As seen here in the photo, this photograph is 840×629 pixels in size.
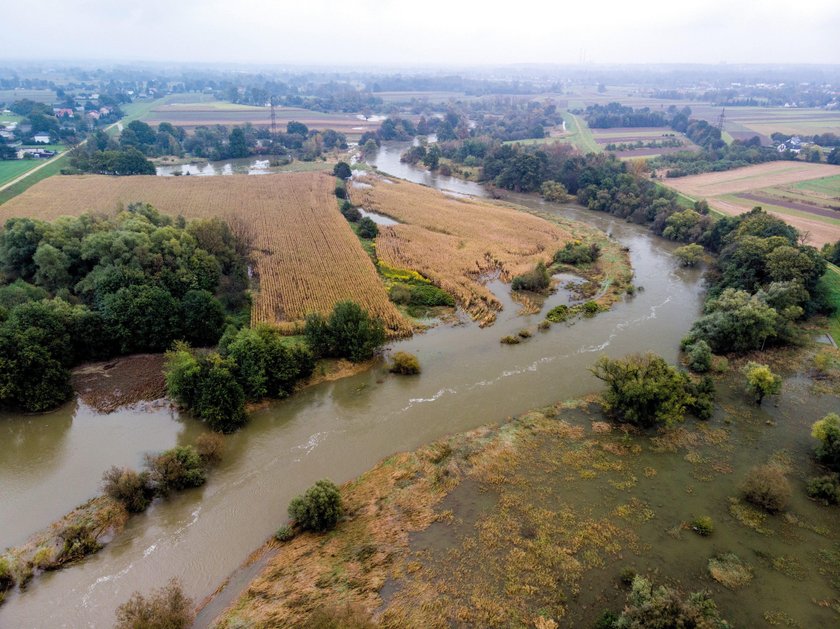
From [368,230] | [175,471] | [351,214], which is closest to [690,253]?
[368,230]

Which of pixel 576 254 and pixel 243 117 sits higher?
pixel 243 117

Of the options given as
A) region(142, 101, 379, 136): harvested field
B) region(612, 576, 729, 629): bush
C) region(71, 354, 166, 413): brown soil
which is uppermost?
region(142, 101, 379, 136): harvested field

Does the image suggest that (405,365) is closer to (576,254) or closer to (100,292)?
(100,292)

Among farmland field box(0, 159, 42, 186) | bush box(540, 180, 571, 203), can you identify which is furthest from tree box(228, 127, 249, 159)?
bush box(540, 180, 571, 203)

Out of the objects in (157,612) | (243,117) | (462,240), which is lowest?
(157,612)

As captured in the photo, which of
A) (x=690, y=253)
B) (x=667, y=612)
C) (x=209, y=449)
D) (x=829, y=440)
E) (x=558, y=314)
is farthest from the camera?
(x=690, y=253)

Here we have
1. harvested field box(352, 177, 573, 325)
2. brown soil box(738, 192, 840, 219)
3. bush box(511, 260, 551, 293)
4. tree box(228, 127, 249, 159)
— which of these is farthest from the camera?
tree box(228, 127, 249, 159)

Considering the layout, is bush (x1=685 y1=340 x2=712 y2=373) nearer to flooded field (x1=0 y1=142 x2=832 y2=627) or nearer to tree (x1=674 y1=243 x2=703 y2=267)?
flooded field (x1=0 y1=142 x2=832 y2=627)
